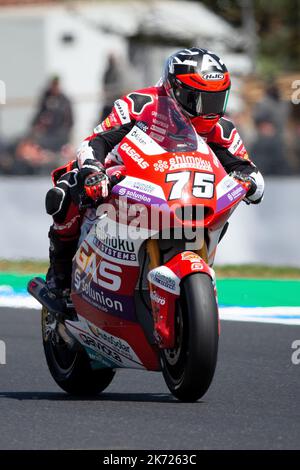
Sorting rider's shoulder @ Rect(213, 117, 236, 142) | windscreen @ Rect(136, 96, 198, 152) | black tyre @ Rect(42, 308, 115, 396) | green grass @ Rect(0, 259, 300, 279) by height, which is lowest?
green grass @ Rect(0, 259, 300, 279)

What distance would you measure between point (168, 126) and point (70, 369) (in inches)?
55.9

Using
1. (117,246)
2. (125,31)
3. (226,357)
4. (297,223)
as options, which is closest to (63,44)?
(125,31)

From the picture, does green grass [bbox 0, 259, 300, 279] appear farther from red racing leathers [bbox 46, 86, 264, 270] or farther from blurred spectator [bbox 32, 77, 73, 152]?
red racing leathers [bbox 46, 86, 264, 270]

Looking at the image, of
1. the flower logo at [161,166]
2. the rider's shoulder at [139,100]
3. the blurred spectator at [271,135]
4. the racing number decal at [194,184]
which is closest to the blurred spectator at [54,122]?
the blurred spectator at [271,135]

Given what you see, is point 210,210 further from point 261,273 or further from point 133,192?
point 261,273

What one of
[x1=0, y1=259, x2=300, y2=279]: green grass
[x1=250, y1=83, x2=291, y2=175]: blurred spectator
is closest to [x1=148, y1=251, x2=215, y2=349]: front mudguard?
[x1=0, y1=259, x2=300, y2=279]: green grass

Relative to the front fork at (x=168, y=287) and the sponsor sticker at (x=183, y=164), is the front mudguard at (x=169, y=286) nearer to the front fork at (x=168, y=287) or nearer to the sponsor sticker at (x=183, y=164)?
the front fork at (x=168, y=287)

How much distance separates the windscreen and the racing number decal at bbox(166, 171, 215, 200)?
0.19 metres

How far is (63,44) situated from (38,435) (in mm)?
21794

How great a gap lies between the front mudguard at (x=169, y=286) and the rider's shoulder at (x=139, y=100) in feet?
2.76

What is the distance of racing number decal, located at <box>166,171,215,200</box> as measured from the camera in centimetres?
604

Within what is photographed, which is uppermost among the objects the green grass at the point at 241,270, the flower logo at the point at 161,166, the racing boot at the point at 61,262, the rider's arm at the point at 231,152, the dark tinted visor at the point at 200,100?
the dark tinted visor at the point at 200,100

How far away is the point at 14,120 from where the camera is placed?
1571 cm

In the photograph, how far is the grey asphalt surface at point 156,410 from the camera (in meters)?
5.50
